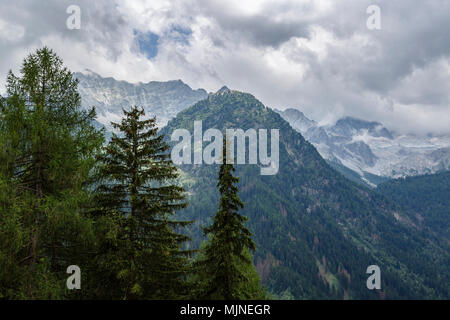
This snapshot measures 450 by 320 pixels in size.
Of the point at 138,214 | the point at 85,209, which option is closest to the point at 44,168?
the point at 85,209

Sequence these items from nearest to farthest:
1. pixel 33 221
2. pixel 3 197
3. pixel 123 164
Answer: pixel 3 197
pixel 33 221
pixel 123 164

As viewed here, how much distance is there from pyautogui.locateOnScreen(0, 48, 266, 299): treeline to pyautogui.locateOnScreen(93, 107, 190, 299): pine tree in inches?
2.0

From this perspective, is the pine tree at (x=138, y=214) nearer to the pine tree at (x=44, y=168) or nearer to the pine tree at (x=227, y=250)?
the pine tree at (x=44, y=168)

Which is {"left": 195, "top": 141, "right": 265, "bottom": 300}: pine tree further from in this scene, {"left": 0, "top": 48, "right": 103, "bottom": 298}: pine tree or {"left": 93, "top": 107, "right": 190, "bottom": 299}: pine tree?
{"left": 0, "top": 48, "right": 103, "bottom": 298}: pine tree

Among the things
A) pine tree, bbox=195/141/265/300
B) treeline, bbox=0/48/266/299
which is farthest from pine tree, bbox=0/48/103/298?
pine tree, bbox=195/141/265/300

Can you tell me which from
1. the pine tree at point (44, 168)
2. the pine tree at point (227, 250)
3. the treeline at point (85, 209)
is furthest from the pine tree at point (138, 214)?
the pine tree at point (227, 250)

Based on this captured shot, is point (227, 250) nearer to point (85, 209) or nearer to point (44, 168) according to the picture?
point (85, 209)

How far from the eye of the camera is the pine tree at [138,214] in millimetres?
12820

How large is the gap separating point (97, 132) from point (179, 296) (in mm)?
9110

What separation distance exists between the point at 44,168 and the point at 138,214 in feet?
15.0

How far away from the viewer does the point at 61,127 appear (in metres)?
12.4

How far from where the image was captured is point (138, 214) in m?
13.6
